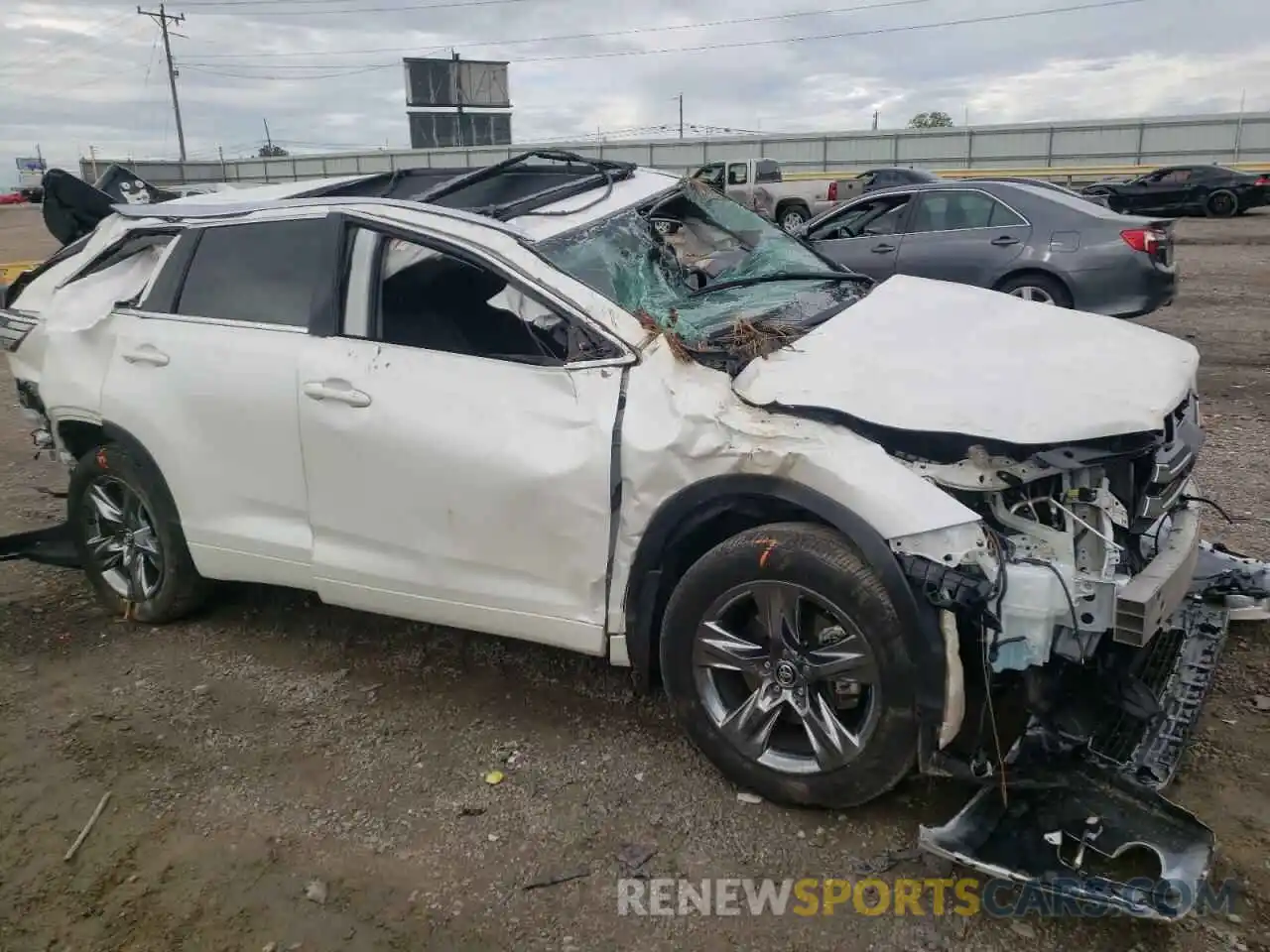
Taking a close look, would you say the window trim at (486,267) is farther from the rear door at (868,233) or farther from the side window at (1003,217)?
the side window at (1003,217)

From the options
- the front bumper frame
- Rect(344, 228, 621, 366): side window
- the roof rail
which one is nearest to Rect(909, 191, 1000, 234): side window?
the roof rail

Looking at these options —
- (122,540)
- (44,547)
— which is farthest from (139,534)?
(44,547)

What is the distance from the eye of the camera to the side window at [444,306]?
140 inches

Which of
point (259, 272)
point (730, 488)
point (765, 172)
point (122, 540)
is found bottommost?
point (122, 540)

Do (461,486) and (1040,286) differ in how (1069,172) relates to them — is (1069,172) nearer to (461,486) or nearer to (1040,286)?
(1040,286)

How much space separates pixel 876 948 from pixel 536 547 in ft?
5.11

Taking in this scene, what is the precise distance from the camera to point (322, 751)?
3604mm

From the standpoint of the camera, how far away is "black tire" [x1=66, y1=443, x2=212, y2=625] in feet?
14.1

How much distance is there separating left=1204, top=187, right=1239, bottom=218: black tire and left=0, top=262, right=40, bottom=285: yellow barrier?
24626 millimetres

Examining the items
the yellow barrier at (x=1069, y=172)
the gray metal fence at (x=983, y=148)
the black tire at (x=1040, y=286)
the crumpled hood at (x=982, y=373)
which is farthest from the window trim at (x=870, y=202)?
the gray metal fence at (x=983, y=148)

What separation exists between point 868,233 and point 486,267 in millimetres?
7648

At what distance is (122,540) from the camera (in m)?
4.57

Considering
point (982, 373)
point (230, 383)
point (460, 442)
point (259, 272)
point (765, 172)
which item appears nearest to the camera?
point (982, 373)

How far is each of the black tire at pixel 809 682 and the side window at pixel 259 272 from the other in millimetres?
1870
